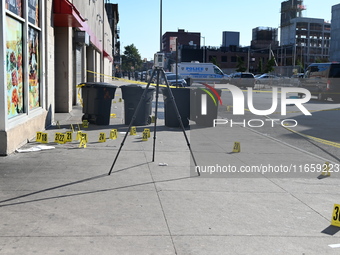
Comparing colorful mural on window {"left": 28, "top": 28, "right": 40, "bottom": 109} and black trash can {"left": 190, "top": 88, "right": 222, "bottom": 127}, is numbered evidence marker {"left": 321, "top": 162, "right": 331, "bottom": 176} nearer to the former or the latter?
colorful mural on window {"left": 28, "top": 28, "right": 40, "bottom": 109}

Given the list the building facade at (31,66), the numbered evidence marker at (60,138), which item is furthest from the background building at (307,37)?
the numbered evidence marker at (60,138)

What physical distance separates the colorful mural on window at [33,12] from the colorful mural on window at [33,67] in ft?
0.74

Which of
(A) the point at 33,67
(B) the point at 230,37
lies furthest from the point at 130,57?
(A) the point at 33,67

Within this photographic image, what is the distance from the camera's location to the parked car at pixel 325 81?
1297 inches

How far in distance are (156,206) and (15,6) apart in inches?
233

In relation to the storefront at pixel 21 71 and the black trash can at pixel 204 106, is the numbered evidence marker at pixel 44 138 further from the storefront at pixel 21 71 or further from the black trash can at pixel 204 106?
the black trash can at pixel 204 106

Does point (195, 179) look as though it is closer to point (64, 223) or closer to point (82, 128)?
point (64, 223)

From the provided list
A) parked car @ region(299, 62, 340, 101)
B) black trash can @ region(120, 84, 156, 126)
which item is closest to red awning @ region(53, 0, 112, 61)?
black trash can @ region(120, 84, 156, 126)

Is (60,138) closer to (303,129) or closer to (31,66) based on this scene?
(31,66)

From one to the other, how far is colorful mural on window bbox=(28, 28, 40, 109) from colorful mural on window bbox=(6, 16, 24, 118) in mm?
999

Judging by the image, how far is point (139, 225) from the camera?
5312 mm

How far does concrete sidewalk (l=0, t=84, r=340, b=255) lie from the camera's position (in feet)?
15.8

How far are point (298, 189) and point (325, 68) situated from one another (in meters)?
28.8

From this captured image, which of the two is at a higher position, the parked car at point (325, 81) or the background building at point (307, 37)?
the background building at point (307, 37)
